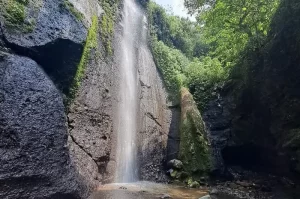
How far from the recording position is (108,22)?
1121cm

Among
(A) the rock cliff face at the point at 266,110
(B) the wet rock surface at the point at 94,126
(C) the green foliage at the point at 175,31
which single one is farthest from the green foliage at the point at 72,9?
(C) the green foliage at the point at 175,31

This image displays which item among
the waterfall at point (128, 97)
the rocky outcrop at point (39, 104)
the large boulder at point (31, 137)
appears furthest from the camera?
the waterfall at point (128, 97)

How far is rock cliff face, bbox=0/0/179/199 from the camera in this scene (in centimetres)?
474

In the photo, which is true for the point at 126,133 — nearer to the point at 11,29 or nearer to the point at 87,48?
the point at 87,48

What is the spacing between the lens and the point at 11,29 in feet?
19.3

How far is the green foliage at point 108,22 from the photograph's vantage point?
1038 centimetres

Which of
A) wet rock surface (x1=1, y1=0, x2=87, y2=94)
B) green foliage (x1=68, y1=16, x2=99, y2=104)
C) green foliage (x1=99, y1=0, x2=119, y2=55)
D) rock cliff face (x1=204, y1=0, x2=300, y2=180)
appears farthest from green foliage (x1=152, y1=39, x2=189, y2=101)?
wet rock surface (x1=1, y1=0, x2=87, y2=94)

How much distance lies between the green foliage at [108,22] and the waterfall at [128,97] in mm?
830

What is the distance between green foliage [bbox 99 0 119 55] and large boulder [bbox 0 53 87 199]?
4.81 metres

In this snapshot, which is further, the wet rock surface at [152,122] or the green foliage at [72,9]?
the wet rock surface at [152,122]

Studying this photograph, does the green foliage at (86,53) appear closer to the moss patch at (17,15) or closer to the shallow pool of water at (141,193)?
the moss patch at (17,15)

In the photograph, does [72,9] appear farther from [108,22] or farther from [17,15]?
[108,22]

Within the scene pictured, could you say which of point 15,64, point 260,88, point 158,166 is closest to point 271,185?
point 260,88

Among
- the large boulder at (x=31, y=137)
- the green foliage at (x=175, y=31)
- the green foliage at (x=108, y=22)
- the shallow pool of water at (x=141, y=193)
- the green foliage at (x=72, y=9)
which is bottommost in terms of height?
the shallow pool of water at (x=141, y=193)
